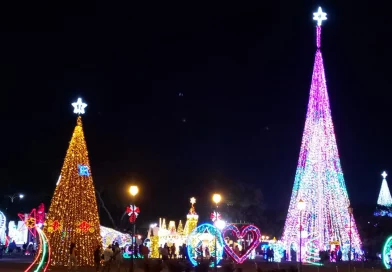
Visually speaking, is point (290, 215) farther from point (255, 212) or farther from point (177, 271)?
point (255, 212)

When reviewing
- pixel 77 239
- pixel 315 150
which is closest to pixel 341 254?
pixel 315 150

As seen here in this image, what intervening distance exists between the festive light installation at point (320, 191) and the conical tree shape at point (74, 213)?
636 inches

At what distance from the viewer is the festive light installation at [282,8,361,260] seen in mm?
42156

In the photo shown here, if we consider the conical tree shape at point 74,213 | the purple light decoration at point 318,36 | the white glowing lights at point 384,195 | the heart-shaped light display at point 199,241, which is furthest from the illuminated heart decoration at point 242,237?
the white glowing lights at point 384,195

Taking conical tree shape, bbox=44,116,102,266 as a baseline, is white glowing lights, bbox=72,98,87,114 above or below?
above

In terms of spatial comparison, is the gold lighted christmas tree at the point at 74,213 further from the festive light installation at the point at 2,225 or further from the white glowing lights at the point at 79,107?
the festive light installation at the point at 2,225

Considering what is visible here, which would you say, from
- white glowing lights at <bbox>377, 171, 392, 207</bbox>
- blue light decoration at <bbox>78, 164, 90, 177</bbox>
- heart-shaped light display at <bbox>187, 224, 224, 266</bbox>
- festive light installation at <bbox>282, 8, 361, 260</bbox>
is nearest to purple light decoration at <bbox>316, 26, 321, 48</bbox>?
festive light installation at <bbox>282, 8, 361, 260</bbox>

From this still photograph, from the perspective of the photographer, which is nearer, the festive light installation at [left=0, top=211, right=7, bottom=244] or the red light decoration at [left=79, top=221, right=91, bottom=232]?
the red light decoration at [left=79, top=221, right=91, bottom=232]

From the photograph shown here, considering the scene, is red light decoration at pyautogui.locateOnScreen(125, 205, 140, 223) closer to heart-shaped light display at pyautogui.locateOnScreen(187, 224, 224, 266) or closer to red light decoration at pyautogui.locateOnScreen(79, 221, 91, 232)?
red light decoration at pyautogui.locateOnScreen(79, 221, 91, 232)

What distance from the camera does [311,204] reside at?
42938 mm

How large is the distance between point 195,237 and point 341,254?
12.1 meters

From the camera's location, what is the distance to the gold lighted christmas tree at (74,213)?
103 ft

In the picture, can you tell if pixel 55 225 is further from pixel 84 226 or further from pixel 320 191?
pixel 320 191

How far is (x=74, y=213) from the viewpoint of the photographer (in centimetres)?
3164
